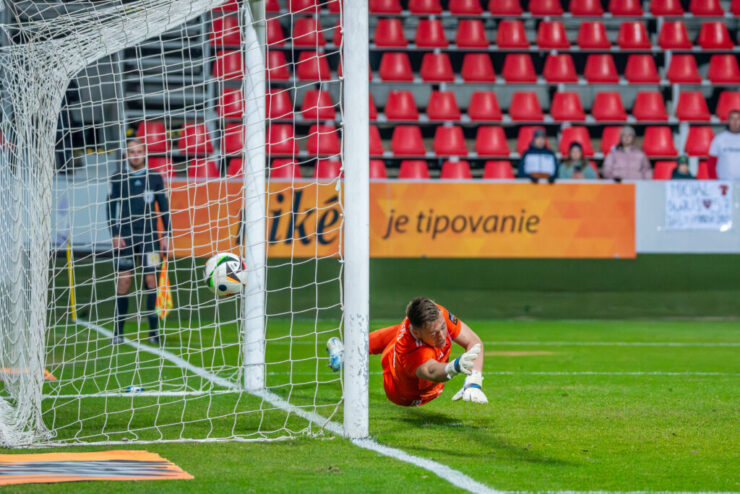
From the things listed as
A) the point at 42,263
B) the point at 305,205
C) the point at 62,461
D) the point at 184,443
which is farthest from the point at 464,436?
the point at 305,205

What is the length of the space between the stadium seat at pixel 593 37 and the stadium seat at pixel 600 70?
16cm

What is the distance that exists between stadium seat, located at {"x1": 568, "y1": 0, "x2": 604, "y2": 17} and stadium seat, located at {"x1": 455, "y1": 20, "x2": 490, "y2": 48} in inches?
64.6

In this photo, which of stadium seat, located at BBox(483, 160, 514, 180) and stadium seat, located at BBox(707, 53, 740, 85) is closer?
stadium seat, located at BBox(483, 160, 514, 180)

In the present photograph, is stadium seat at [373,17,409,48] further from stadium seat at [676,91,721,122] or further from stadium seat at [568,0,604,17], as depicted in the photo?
stadium seat at [676,91,721,122]

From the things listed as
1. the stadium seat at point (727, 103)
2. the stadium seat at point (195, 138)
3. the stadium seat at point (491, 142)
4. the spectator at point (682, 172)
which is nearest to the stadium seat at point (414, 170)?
the stadium seat at point (491, 142)

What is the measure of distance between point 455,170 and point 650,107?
3.58 metres

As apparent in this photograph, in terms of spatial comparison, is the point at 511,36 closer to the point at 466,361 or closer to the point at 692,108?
the point at 692,108

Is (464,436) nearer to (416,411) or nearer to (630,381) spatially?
(416,411)

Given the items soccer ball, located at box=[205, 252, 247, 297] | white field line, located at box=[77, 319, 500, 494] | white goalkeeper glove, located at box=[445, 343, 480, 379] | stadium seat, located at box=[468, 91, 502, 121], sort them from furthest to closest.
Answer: stadium seat, located at box=[468, 91, 502, 121] → soccer ball, located at box=[205, 252, 247, 297] → white goalkeeper glove, located at box=[445, 343, 480, 379] → white field line, located at box=[77, 319, 500, 494]

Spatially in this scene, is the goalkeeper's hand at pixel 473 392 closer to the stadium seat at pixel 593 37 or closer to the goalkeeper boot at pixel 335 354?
the goalkeeper boot at pixel 335 354

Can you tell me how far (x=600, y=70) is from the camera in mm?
16047

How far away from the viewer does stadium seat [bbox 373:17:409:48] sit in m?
15.9

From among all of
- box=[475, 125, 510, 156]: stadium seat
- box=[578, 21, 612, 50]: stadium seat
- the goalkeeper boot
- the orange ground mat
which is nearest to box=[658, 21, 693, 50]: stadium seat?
box=[578, 21, 612, 50]: stadium seat

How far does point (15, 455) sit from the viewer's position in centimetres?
477
